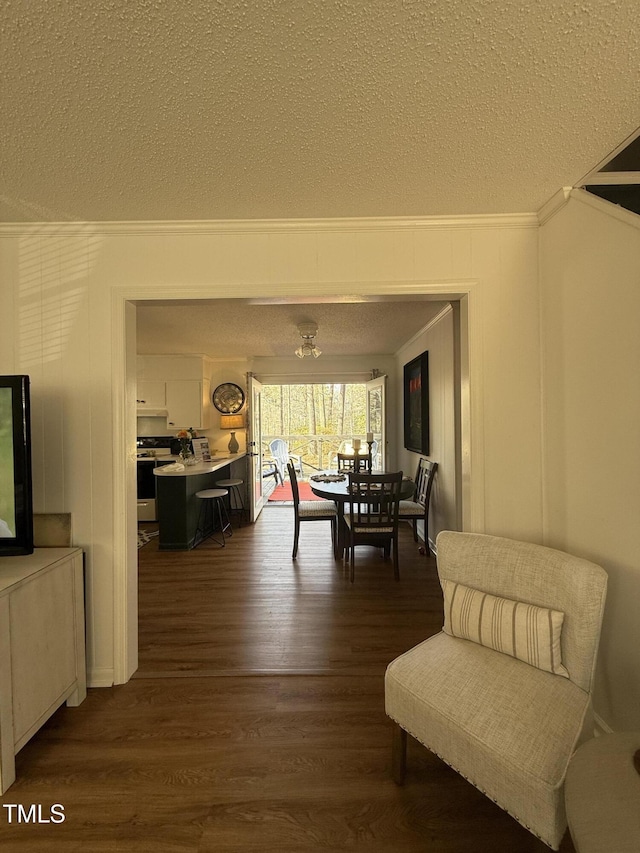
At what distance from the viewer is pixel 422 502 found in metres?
3.85

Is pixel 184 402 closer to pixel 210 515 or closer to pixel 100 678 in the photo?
pixel 210 515

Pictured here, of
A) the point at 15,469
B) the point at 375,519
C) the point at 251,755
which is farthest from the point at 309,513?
the point at 15,469

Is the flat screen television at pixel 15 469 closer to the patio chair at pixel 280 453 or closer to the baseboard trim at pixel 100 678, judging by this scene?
the baseboard trim at pixel 100 678

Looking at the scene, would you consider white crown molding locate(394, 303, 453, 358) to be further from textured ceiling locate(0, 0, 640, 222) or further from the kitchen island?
the kitchen island

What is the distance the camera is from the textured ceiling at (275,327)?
3.40 m

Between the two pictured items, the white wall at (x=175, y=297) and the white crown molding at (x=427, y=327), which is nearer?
the white wall at (x=175, y=297)

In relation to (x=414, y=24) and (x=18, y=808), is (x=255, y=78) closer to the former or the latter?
(x=414, y=24)

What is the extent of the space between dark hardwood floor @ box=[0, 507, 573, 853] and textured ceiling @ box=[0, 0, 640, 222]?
7.82ft

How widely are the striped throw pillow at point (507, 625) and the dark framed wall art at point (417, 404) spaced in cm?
274

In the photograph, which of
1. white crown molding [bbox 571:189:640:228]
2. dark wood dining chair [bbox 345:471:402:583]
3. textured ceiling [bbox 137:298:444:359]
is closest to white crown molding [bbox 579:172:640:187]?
white crown molding [bbox 571:189:640:228]

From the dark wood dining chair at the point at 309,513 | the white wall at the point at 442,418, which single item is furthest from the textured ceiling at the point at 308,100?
the dark wood dining chair at the point at 309,513

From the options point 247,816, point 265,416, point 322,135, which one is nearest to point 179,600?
Result: point 247,816

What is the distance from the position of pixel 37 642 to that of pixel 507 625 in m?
1.92

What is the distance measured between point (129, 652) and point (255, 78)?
2549 millimetres
